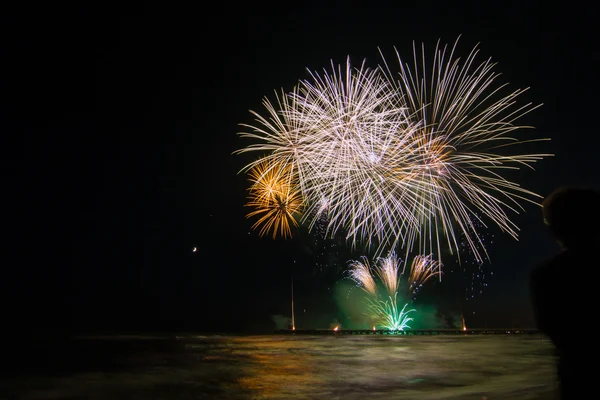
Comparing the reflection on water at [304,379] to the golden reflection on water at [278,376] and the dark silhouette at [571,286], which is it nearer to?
the golden reflection on water at [278,376]

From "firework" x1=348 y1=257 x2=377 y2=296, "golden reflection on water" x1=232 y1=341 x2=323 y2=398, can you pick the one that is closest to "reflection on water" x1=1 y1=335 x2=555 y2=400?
"golden reflection on water" x1=232 y1=341 x2=323 y2=398

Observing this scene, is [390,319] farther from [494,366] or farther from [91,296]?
[494,366]

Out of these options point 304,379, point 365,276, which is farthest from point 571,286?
point 365,276

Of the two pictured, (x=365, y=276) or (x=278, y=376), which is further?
(x=365, y=276)

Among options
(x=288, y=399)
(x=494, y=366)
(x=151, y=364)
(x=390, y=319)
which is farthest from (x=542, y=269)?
(x=390, y=319)

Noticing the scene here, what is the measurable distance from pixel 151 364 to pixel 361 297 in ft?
127

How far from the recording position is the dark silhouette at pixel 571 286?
2.13 meters

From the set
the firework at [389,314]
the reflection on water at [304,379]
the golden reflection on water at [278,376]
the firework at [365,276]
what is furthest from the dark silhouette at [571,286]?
the firework at [389,314]

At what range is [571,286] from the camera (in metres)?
2.17

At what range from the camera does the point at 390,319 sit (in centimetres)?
4356

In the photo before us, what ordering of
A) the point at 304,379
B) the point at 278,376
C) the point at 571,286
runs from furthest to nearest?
the point at 278,376, the point at 304,379, the point at 571,286

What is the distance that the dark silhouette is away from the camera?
2.13 meters

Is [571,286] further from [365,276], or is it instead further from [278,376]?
[365,276]

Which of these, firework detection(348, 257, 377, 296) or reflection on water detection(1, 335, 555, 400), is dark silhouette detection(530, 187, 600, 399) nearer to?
reflection on water detection(1, 335, 555, 400)
